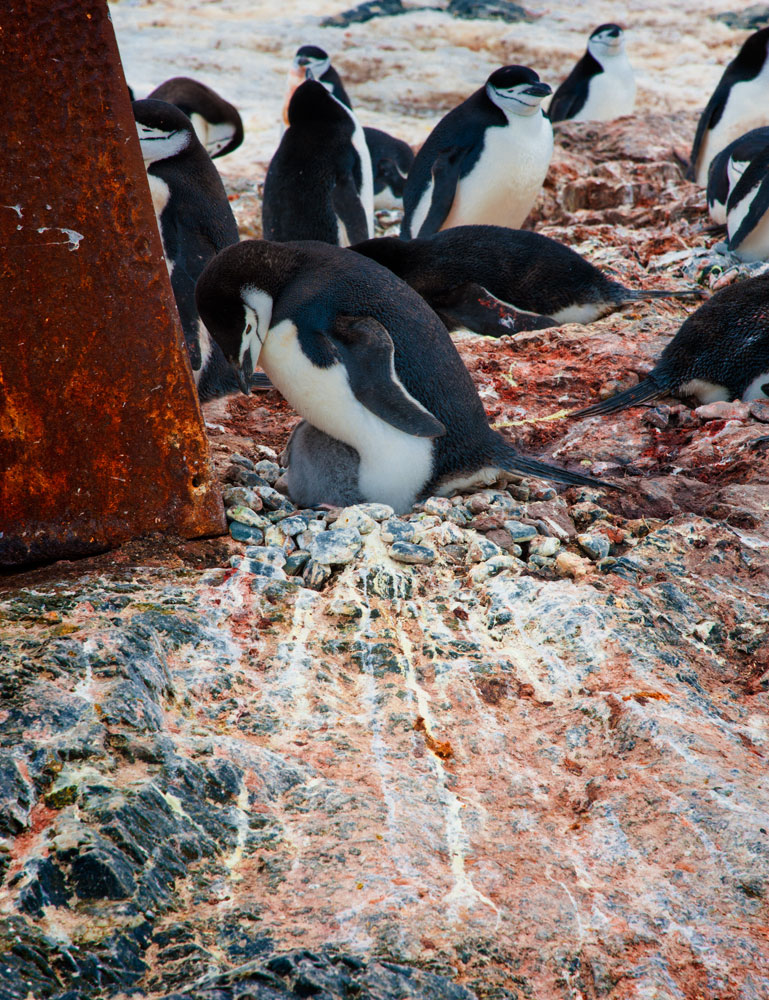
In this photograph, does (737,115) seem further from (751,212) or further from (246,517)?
(246,517)

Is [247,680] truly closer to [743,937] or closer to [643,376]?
[743,937]

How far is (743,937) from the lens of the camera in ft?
4.53

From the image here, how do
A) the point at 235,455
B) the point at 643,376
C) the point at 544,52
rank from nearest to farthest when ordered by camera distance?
1. the point at 235,455
2. the point at 643,376
3. the point at 544,52

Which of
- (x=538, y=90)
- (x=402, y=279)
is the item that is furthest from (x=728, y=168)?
(x=402, y=279)

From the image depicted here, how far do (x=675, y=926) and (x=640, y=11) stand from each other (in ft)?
57.0

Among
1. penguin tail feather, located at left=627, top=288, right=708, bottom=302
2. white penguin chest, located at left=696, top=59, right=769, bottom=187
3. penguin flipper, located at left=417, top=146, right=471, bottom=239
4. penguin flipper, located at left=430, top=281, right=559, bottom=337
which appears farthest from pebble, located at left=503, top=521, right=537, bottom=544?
white penguin chest, located at left=696, top=59, right=769, bottom=187

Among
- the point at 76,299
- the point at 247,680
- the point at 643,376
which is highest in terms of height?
the point at 76,299

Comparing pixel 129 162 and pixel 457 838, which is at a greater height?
pixel 129 162

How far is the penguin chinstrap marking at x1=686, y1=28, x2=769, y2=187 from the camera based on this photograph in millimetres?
8273

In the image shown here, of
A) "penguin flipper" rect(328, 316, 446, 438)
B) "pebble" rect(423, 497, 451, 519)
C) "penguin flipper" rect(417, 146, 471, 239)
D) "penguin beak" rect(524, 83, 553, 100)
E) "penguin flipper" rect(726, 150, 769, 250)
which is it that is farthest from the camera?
"penguin flipper" rect(417, 146, 471, 239)

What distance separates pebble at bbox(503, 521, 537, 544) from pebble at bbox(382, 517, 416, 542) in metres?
0.29

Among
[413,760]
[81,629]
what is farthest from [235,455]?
[413,760]

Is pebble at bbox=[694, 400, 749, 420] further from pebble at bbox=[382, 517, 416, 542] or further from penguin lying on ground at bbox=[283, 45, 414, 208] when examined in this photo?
penguin lying on ground at bbox=[283, 45, 414, 208]

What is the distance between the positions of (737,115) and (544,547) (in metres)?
7.31
